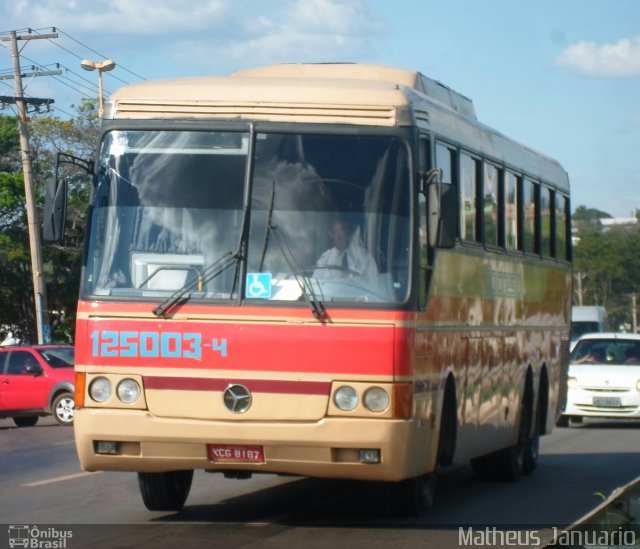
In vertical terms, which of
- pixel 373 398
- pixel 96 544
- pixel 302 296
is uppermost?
pixel 302 296

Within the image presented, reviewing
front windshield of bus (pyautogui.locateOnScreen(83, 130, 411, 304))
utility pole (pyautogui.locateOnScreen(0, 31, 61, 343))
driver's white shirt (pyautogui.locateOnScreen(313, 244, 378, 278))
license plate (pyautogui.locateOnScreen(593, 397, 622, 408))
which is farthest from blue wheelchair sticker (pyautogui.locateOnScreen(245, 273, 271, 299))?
utility pole (pyautogui.locateOnScreen(0, 31, 61, 343))

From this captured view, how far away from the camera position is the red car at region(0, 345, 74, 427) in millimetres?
25000

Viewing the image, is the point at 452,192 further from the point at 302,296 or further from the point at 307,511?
the point at 307,511

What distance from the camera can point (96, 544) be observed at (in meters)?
9.45

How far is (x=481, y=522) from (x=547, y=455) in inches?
292

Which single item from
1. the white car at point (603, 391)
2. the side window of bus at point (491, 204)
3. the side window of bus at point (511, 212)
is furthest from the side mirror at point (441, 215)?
the white car at point (603, 391)

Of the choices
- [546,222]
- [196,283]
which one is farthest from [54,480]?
[546,222]

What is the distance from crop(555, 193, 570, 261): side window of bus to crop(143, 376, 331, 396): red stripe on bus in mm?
7951

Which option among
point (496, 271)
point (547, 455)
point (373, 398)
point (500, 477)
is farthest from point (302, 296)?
point (547, 455)

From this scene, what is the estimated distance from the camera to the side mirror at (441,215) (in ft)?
31.9

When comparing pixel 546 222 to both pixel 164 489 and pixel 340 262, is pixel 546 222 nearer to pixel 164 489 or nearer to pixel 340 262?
pixel 164 489

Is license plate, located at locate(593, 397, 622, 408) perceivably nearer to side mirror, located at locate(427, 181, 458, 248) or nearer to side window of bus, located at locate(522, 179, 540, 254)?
side window of bus, located at locate(522, 179, 540, 254)

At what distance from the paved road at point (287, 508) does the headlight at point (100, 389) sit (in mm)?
990

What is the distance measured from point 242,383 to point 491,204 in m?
4.34
